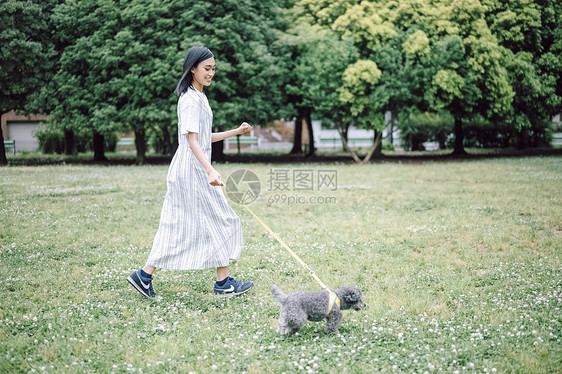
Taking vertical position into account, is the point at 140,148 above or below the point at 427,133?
below

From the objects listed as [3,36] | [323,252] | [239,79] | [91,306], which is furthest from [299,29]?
[91,306]

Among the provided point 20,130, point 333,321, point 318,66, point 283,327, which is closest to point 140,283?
point 283,327

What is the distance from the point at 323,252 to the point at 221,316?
2535mm

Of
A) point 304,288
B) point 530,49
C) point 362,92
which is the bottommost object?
point 304,288

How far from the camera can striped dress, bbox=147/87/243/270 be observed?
4637mm

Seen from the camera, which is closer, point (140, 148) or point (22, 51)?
point (22, 51)

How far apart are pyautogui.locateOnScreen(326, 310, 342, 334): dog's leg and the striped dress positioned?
1.35 m

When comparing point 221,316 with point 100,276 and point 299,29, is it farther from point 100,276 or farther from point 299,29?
point 299,29

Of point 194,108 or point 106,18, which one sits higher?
point 106,18

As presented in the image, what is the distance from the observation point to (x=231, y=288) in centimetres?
493

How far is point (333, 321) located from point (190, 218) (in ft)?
5.85

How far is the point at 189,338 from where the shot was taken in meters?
3.85

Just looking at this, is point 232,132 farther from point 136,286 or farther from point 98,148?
point 98,148

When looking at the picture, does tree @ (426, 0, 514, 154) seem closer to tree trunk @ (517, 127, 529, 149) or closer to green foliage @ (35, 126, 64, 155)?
tree trunk @ (517, 127, 529, 149)
